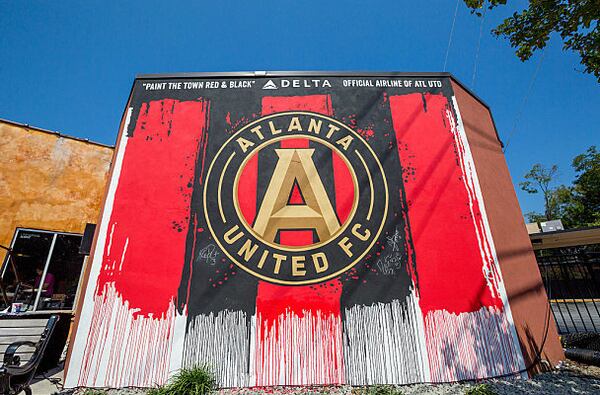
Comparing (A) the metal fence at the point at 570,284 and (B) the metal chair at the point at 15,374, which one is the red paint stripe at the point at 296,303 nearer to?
(B) the metal chair at the point at 15,374

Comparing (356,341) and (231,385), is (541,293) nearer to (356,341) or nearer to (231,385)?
(356,341)

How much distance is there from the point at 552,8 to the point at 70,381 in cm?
1123

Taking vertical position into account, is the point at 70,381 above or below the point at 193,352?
below

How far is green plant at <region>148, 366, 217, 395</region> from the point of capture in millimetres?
3914

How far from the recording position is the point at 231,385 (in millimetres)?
4293

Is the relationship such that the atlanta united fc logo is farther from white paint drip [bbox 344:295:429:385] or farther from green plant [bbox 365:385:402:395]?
green plant [bbox 365:385:402:395]

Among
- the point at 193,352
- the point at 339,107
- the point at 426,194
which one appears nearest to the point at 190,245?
the point at 193,352

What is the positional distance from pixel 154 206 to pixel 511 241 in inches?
279

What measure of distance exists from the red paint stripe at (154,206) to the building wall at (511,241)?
19.5ft

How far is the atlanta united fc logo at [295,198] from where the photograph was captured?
197 inches
